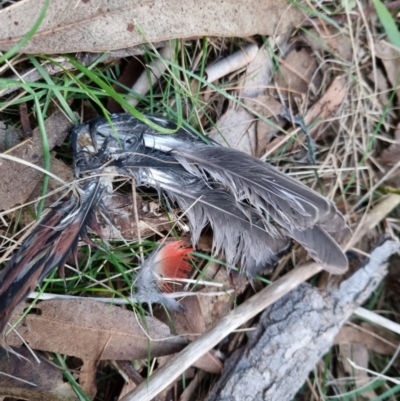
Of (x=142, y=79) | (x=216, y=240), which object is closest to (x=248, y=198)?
(x=216, y=240)

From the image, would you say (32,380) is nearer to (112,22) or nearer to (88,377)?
(88,377)

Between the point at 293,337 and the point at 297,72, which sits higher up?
the point at 297,72

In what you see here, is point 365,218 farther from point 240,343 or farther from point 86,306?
point 86,306

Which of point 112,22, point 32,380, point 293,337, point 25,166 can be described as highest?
point 112,22

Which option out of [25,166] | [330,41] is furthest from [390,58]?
[25,166]

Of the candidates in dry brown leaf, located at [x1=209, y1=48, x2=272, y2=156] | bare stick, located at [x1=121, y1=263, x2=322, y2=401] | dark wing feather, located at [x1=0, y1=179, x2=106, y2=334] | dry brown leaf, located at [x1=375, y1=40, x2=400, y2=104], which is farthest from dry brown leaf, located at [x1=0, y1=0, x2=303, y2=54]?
bare stick, located at [x1=121, y1=263, x2=322, y2=401]

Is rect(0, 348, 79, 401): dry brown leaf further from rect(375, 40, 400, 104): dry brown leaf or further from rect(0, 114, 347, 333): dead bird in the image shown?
rect(375, 40, 400, 104): dry brown leaf
